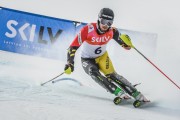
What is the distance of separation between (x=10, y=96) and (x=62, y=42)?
2.24 meters

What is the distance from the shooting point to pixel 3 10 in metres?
5.77

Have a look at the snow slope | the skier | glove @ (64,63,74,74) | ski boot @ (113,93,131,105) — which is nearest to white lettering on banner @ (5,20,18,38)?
the snow slope

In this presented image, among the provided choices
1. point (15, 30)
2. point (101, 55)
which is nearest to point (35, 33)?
point (15, 30)

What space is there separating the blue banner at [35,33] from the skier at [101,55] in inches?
51.7

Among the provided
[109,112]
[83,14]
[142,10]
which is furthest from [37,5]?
[109,112]

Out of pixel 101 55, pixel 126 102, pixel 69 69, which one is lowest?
pixel 126 102

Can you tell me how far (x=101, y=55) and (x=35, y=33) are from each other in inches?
68.4

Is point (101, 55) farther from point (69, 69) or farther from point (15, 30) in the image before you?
point (15, 30)

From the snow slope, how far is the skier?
0.20 metres

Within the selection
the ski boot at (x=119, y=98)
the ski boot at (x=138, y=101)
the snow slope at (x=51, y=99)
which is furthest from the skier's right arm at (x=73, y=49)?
the ski boot at (x=138, y=101)

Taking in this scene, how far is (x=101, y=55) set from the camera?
4.48 m

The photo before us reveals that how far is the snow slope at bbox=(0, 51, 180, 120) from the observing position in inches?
123

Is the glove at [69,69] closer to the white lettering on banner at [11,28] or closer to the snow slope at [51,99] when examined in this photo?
the snow slope at [51,99]

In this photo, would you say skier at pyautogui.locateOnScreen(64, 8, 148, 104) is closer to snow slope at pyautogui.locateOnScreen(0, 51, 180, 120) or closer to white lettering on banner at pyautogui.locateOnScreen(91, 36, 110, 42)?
white lettering on banner at pyautogui.locateOnScreen(91, 36, 110, 42)
